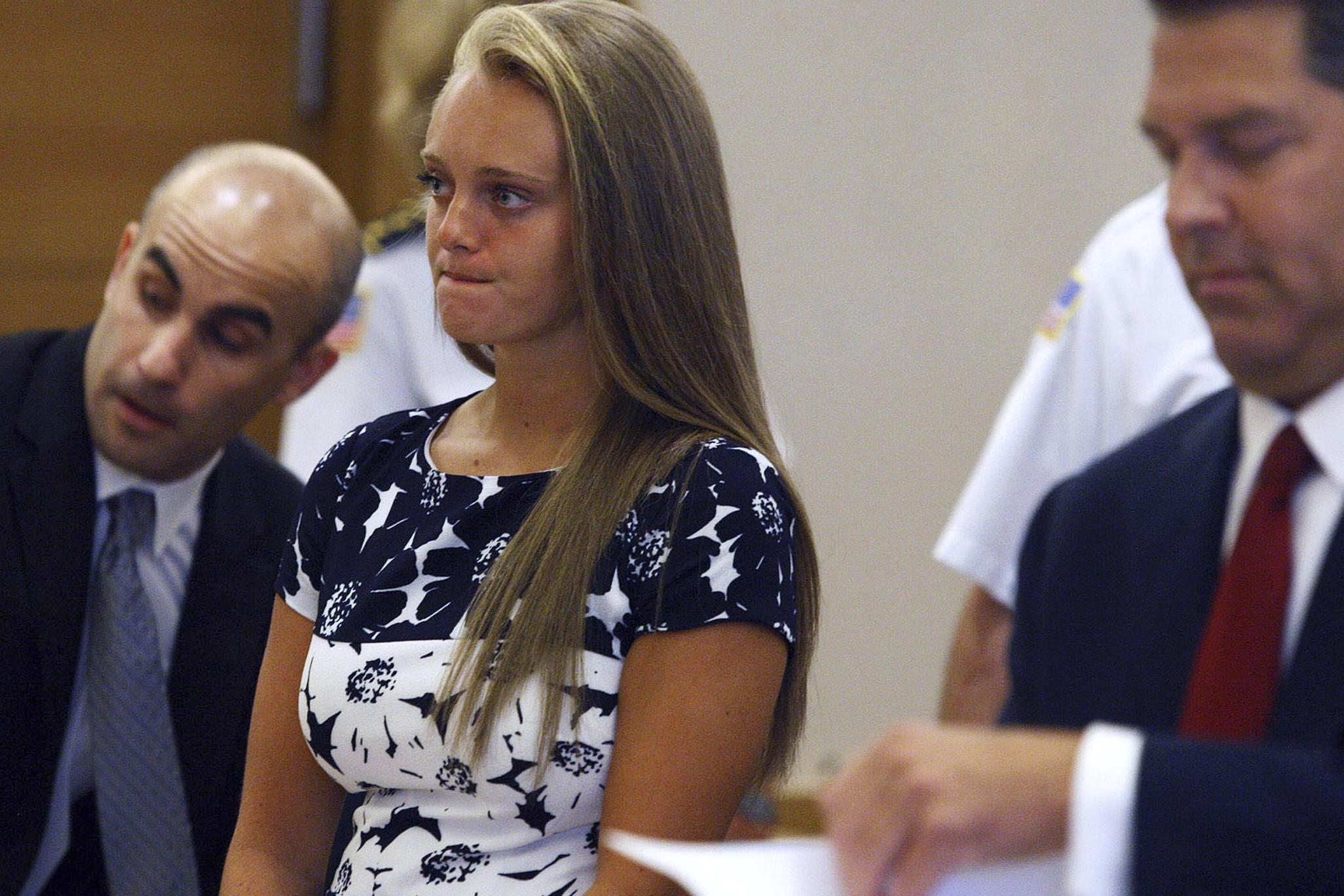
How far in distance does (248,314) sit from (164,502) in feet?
0.82

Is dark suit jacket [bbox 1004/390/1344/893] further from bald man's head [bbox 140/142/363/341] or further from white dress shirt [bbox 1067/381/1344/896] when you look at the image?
bald man's head [bbox 140/142/363/341]

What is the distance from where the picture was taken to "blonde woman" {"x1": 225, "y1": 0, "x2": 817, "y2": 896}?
4.13 feet

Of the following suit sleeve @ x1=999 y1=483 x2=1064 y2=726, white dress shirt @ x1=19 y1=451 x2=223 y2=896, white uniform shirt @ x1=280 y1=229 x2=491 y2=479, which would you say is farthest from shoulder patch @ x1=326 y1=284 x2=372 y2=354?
suit sleeve @ x1=999 y1=483 x2=1064 y2=726

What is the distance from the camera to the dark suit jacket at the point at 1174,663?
0.81 m

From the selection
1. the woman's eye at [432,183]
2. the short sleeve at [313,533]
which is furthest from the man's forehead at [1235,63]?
the short sleeve at [313,533]

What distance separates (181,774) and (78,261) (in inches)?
75.1

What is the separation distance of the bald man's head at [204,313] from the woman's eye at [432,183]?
562 millimetres

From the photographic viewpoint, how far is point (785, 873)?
2.72 feet

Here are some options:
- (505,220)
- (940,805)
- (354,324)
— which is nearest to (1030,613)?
(940,805)

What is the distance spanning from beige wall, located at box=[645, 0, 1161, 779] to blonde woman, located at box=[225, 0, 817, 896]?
1.91 metres

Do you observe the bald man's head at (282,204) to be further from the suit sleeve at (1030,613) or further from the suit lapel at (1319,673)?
the suit lapel at (1319,673)

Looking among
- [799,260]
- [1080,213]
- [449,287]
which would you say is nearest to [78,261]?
[799,260]

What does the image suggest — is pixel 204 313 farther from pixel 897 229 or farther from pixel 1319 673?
pixel 897 229

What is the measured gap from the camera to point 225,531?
6.26 feet
